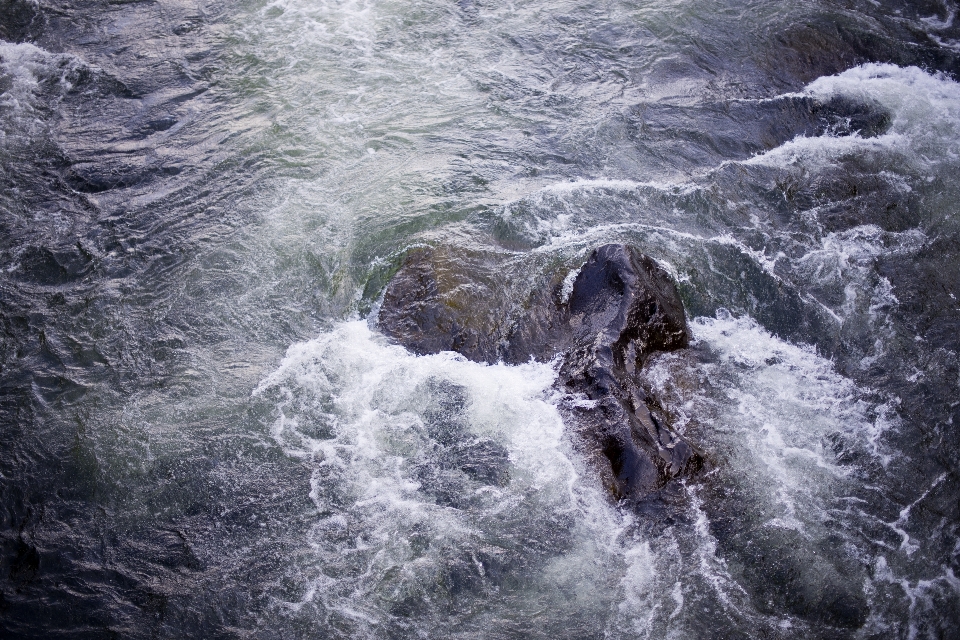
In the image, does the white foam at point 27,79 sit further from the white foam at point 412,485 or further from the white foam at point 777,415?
the white foam at point 777,415

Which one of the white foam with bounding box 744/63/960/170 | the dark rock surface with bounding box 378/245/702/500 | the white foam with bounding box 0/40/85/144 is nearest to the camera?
the dark rock surface with bounding box 378/245/702/500

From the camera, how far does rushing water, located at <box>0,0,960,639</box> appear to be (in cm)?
546

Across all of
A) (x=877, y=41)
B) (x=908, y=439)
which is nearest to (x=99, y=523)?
(x=908, y=439)

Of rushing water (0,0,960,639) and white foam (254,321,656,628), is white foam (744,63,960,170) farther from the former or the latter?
white foam (254,321,656,628)

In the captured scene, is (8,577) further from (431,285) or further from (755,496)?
(755,496)

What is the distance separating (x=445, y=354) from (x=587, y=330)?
53.7 inches

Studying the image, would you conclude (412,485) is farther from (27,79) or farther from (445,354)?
(27,79)

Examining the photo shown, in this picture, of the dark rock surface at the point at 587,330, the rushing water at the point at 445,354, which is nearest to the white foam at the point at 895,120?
the rushing water at the point at 445,354

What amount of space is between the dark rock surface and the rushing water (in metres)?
0.21

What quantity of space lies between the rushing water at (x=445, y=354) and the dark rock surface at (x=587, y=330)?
21 centimetres

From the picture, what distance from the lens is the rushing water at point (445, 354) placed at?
5.46 meters

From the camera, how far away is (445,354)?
22.4 feet

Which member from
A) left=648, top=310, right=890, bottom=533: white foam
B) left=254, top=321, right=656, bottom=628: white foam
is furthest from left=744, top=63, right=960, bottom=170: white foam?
left=254, top=321, right=656, bottom=628: white foam

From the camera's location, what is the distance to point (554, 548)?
18.4ft
